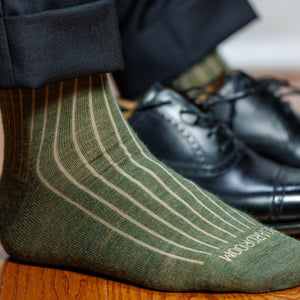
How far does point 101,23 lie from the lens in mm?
531

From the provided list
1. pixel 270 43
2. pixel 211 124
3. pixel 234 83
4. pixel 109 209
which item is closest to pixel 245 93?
pixel 234 83

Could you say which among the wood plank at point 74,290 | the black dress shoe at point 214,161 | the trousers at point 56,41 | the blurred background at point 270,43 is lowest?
the blurred background at point 270,43

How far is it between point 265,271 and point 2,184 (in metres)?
0.35

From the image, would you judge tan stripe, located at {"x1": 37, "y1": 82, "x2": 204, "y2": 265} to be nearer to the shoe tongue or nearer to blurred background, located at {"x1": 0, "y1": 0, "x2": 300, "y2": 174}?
the shoe tongue

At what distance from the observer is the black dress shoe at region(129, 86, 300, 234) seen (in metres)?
0.70

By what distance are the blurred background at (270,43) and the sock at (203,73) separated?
1.20 meters

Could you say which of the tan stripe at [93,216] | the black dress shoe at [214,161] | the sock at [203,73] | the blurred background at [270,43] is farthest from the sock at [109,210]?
the blurred background at [270,43]

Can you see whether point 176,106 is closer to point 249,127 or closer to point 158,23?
point 249,127

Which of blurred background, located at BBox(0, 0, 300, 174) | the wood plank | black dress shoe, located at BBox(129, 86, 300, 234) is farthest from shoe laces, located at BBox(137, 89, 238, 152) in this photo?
blurred background, located at BBox(0, 0, 300, 174)

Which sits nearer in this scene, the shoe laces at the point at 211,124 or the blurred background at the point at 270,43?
the shoe laces at the point at 211,124

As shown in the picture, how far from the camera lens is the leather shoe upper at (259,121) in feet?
2.89

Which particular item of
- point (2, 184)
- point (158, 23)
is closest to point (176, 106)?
point (2, 184)

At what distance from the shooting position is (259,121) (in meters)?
0.89

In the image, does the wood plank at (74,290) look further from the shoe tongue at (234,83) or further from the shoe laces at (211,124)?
the shoe tongue at (234,83)
